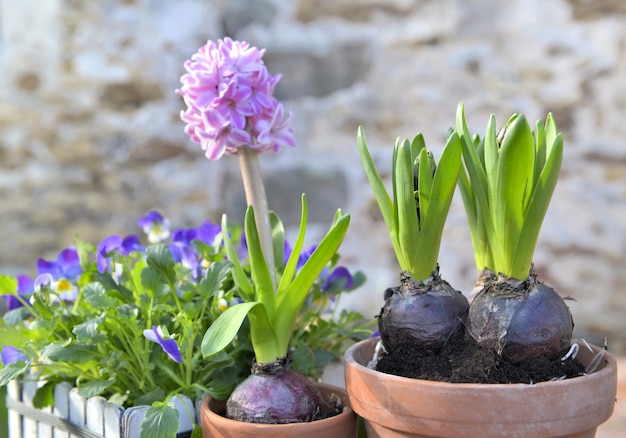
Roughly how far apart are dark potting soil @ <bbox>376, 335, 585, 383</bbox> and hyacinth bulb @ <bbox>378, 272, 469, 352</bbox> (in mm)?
11

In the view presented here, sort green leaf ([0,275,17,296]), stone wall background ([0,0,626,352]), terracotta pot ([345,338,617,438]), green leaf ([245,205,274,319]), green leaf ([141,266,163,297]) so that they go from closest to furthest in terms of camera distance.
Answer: terracotta pot ([345,338,617,438]), green leaf ([245,205,274,319]), green leaf ([141,266,163,297]), green leaf ([0,275,17,296]), stone wall background ([0,0,626,352])

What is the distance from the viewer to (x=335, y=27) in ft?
6.55

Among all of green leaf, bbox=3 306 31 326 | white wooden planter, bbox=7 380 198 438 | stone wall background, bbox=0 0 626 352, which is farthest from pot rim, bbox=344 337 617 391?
stone wall background, bbox=0 0 626 352

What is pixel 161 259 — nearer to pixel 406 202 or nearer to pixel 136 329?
pixel 136 329

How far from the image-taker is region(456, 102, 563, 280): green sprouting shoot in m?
0.68

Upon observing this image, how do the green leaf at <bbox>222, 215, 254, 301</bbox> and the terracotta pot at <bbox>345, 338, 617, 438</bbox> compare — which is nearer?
the terracotta pot at <bbox>345, 338, 617, 438</bbox>

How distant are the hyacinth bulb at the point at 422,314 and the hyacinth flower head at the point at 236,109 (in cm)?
17

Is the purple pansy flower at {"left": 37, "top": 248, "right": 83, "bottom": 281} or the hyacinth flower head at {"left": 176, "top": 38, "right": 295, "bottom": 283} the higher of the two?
the hyacinth flower head at {"left": 176, "top": 38, "right": 295, "bottom": 283}

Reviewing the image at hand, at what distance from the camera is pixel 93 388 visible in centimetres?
85

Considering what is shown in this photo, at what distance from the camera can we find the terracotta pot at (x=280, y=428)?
2.43ft

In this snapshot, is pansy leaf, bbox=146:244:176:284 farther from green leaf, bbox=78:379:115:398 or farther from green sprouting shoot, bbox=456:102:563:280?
green sprouting shoot, bbox=456:102:563:280

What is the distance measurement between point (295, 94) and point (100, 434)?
1.33 metres

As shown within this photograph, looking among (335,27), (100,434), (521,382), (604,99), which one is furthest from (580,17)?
(100,434)

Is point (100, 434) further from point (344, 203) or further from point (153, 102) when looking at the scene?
point (153, 102)
